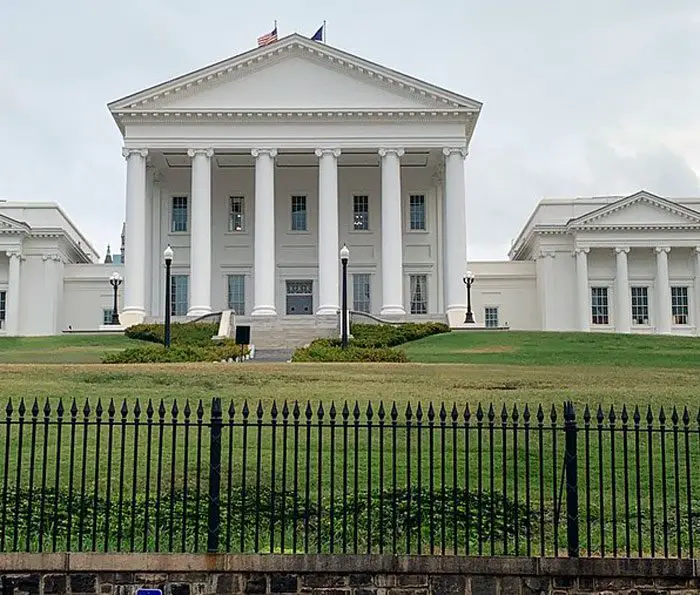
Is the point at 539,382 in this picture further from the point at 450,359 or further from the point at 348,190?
the point at 348,190

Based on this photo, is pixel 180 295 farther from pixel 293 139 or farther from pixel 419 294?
pixel 419 294

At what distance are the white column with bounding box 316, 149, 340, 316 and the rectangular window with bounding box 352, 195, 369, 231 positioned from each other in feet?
20.3

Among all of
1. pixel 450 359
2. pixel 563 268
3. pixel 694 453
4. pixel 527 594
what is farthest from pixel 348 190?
pixel 527 594

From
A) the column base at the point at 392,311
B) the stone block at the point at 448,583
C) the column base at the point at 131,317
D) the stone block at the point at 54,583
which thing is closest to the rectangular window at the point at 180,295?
the column base at the point at 131,317

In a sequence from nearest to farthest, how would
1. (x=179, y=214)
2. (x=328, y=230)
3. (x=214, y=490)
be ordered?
(x=214, y=490), (x=328, y=230), (x=179, y=214)

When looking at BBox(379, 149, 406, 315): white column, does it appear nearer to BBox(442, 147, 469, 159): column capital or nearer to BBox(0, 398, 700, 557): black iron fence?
BBox(442, 147, 469, 159): column capital

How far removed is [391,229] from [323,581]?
136 ft

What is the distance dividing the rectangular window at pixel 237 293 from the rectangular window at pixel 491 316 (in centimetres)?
1396

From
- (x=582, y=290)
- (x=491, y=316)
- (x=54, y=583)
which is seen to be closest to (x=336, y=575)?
(x=54, y=583)

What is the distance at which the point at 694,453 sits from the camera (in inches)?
572

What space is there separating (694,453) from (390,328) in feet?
86.2

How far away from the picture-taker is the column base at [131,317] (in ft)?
161

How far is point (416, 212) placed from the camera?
2242 inches

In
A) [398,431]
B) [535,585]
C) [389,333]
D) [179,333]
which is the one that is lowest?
[535,585]
